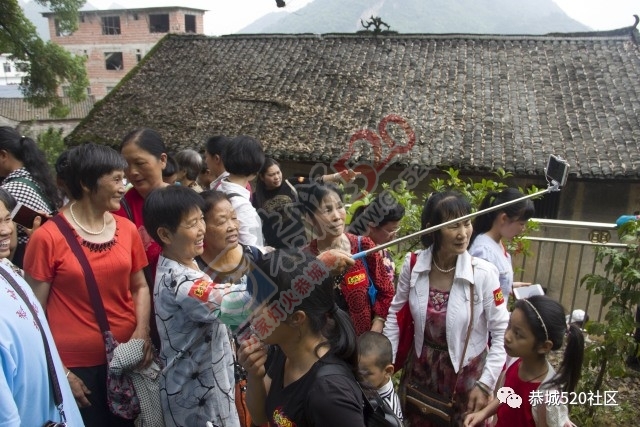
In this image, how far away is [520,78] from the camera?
12.7 metres

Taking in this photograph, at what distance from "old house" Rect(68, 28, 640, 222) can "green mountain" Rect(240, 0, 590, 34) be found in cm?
4423

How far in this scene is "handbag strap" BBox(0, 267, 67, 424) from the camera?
1.69 meters

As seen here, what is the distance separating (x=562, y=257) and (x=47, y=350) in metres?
4.68

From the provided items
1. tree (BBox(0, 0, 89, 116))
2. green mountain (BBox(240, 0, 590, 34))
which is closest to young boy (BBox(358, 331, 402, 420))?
tree (BBox(0, 0, 89, 116))

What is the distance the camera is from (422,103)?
12227mm

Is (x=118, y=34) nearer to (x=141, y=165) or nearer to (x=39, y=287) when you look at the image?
(x=141, y=165)

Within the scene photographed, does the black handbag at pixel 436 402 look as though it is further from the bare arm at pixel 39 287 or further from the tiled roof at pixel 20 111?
the tiled roof at pixel 20 111

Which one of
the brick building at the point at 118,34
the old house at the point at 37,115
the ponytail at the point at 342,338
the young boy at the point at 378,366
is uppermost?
the brick building at the point at 118,34

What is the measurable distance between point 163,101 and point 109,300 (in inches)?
507

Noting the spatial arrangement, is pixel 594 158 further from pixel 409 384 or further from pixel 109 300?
pixel 109 300

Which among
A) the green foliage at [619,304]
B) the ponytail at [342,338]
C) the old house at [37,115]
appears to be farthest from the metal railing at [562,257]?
the old house at [37,115]

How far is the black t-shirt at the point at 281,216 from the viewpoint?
337 centimetres

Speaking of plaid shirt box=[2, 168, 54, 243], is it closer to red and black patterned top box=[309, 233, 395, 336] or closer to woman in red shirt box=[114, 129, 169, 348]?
woman in red shirt box=[114, 129, 169, 348]

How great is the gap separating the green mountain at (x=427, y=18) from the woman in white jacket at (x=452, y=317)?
57.4m
